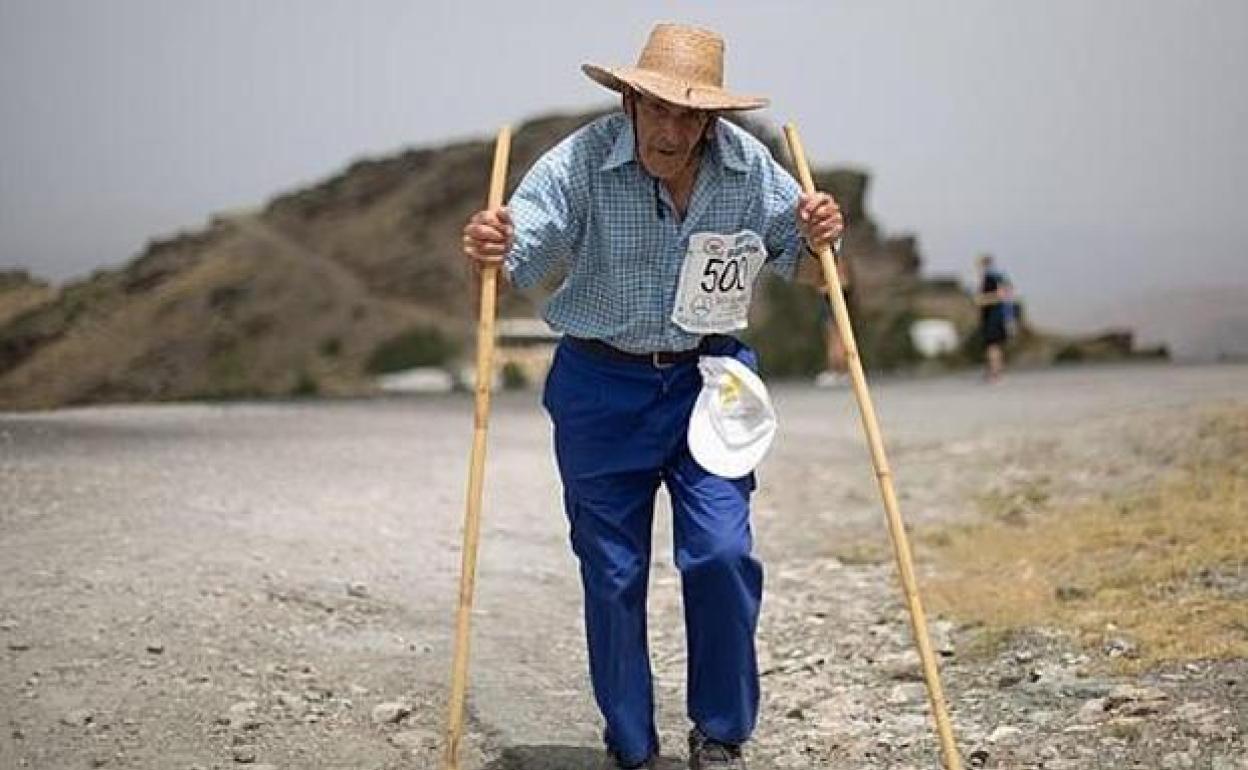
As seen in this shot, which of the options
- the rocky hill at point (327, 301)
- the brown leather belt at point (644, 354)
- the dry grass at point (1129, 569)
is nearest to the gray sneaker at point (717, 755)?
the brown leather belt at point (644, 354)

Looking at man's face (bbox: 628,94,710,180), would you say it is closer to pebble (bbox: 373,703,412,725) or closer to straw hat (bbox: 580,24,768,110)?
straw hat (bbox: 580,24,768,110)

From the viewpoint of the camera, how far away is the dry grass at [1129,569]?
19.0ft

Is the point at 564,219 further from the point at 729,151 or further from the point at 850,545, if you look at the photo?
the point at 850,545

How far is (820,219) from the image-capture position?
424 cm

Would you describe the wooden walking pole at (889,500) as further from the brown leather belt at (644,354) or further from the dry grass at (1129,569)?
the dry grass at (1129,569)

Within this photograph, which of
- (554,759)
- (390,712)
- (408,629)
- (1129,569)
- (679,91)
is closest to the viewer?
(679,91)

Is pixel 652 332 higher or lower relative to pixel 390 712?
higher

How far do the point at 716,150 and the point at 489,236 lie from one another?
0.63 m

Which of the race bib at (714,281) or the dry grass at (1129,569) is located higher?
the race bib at (714,281)

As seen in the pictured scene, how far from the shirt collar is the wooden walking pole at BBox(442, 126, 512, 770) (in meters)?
0.27

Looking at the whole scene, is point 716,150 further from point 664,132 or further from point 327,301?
point 327,301

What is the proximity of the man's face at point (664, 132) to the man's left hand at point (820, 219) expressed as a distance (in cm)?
33

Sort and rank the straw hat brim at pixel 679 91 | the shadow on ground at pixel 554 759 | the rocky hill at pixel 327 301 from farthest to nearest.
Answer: the rocky hill at pixel 327 301, the shadow on ground at pixel 554 759, the straw hat brim at pixel 679 91

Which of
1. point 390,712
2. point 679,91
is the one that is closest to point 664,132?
point 679,91
